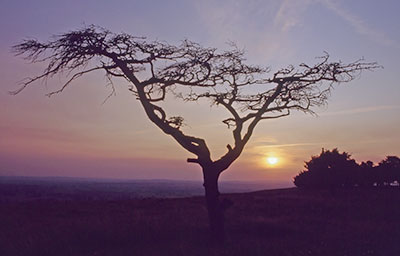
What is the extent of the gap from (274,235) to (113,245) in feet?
18.0

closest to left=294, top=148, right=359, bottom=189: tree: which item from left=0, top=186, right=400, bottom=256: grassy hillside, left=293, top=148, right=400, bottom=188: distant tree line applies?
left=293, top=148, right=400, bottom=188: distant tree line

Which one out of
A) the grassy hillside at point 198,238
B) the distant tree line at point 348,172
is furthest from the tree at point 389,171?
the grassy hillside at point 198,238

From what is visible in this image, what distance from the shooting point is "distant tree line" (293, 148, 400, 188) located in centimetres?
4659

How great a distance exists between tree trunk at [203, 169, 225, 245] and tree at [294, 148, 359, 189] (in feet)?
104

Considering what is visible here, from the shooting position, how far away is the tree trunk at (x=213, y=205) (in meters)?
15.0

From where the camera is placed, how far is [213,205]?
15.4 meters

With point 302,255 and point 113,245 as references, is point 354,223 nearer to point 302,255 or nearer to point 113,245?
point 302,255

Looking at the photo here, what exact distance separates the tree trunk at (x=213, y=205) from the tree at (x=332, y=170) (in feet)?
104

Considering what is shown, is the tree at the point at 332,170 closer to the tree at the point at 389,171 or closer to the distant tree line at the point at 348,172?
the distant tree line at the point at 348,172

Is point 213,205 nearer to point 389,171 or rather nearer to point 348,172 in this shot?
point 348,172

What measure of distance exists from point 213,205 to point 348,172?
33.7 metres

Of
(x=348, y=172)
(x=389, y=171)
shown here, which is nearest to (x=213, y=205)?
(x=348, y=172)

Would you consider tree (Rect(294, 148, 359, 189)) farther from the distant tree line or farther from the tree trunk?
the tree trunk

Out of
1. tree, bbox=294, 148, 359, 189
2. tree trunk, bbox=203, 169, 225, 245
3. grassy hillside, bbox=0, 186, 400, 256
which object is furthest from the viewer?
tree, bbox=294, 148, 359, 189
